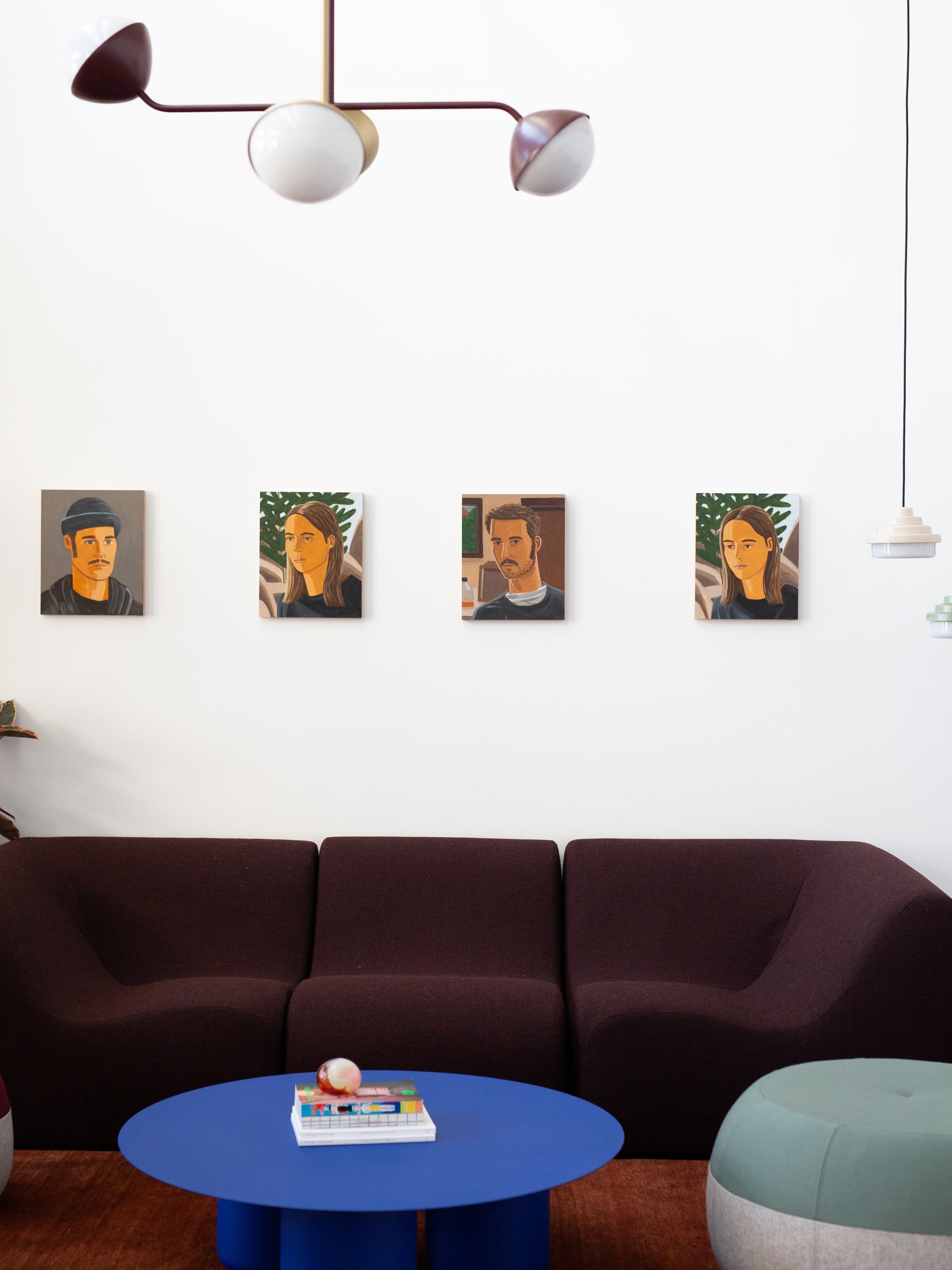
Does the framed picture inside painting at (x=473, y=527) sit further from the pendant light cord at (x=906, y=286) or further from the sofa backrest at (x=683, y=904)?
the pendant light cord at (x=906, y=286)

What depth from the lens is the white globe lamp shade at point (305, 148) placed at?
185 centimetres

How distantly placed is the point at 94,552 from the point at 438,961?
193 cm

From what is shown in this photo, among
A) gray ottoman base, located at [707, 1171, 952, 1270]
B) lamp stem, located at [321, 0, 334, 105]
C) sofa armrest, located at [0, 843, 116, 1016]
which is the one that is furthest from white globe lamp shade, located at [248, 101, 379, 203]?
sofa armrest, located at [0, 843, 116, 1016]

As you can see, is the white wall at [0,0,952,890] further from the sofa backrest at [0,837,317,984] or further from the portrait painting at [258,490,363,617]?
the sofa backrest at [0,837,317,984]

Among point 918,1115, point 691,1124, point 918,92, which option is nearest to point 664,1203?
point 691,1124

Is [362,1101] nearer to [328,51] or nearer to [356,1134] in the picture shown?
[356,1134]

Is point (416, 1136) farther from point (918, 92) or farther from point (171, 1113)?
point (918, 92)

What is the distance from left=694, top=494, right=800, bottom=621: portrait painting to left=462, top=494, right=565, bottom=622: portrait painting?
51 cm

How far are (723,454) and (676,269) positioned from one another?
2.30ft

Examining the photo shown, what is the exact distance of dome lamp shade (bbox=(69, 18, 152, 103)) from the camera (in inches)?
76.9

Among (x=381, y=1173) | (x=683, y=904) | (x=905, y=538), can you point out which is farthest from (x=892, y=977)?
(x=381, y=1173)

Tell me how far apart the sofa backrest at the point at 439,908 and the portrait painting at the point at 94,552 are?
1203 millimetres

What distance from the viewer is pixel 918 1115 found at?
2.40 metres

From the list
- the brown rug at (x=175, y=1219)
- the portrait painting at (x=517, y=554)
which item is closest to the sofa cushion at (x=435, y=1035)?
the brown rug at (x=175, y=1219)
